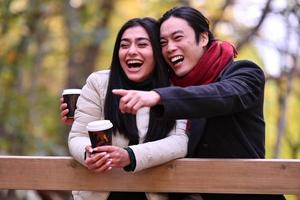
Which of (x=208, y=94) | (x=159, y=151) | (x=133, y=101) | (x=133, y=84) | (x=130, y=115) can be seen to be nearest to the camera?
(x=133, y=101)

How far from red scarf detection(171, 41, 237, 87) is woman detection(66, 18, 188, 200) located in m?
0.12

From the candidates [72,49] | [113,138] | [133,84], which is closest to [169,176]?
[113,138]

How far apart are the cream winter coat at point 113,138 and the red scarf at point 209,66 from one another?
0.62 feet

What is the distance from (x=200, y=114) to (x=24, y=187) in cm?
82

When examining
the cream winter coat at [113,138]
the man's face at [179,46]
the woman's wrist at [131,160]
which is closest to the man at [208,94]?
the man's face at [179,46]

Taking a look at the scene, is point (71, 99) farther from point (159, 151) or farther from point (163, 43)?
point (159, 151)

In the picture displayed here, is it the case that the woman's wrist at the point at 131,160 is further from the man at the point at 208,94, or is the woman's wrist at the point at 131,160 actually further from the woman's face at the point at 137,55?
the woman's face at the point at 137,55

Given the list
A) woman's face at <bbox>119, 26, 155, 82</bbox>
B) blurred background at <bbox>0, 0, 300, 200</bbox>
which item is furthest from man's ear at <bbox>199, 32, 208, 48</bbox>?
blurred background at <bbox>0, 0, 300, 200</bbox>

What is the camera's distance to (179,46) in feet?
8.43

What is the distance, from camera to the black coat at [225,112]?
218cm

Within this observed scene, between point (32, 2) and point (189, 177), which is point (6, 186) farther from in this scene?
point (32, 2)

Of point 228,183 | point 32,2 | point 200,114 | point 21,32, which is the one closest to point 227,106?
point 200,114

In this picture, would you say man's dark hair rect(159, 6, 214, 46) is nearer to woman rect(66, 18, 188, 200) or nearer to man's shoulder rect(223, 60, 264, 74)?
woman rect(66, 18, 188, 200)

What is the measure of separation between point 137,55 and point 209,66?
31 cm
